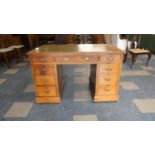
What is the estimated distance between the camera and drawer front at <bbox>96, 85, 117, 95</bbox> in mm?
1989

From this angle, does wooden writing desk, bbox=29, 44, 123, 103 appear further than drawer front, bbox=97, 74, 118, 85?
No

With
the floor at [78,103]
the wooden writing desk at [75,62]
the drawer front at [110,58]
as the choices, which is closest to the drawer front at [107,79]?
the wooden writing desk at [75,62]

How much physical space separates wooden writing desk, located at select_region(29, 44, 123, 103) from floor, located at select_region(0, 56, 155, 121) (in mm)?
138

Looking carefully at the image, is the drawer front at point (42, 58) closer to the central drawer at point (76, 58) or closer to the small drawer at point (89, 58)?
the central drawer at point (76, 58)

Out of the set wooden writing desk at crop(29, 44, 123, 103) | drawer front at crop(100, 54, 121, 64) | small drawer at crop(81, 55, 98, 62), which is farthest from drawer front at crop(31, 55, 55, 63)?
drawer front at crop(100, 54, 121, 64)

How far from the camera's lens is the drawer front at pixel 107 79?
1.92 metres

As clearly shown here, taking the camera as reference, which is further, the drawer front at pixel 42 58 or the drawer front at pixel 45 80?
the drawer front at pixel 45 80

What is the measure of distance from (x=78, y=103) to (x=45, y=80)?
550mm

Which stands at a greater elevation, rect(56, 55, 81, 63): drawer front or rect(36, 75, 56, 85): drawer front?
rect(56, 55, 81, 63): drawer front

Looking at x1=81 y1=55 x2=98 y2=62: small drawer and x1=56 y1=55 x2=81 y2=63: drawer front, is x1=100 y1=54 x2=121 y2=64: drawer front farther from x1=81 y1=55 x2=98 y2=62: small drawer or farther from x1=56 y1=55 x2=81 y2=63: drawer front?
x1=56 y1=55 x2=81 y2=63: drawer front
